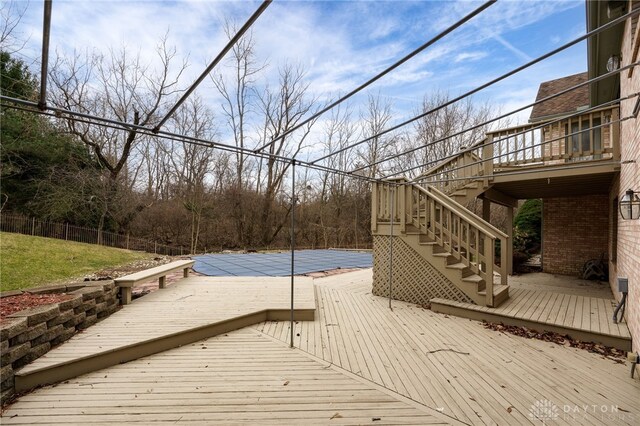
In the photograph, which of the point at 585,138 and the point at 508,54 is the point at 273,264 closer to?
the point at 508,54

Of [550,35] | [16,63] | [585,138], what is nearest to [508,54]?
[550,35]

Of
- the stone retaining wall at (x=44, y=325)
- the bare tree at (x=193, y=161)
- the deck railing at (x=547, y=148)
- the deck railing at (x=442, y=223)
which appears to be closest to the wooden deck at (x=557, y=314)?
the deck railing at (x=442, y=223)

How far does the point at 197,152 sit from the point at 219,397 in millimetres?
15732

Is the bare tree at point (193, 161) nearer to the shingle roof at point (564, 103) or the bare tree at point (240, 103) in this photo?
the bare tree at point (240, 103)

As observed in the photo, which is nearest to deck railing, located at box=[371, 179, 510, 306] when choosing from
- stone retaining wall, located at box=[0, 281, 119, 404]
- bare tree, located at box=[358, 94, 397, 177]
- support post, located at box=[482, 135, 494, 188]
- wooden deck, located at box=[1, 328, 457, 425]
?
support post, located at box=[482, 135, 494, 188]

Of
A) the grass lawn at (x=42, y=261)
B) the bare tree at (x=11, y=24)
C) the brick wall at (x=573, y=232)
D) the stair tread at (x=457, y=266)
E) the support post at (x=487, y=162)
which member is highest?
the bare tree at (x=11, y=24)

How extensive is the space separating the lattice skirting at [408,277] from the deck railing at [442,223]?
37cm

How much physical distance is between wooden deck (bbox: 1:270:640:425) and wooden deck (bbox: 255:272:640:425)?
0.04 feet

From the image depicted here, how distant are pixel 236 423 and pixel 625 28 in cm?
667

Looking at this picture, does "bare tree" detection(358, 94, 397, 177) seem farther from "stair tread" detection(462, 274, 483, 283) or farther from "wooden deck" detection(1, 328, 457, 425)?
"wooden deck" detection(1, 328, 457, 425)

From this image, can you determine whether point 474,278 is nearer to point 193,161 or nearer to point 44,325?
point 44,325

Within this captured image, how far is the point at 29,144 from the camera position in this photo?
38.9 ft

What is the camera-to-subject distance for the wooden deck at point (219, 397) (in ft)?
6.98

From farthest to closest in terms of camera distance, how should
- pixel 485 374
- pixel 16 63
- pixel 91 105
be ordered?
pixel 91 105, pixel 16 63, pixel 485 374
